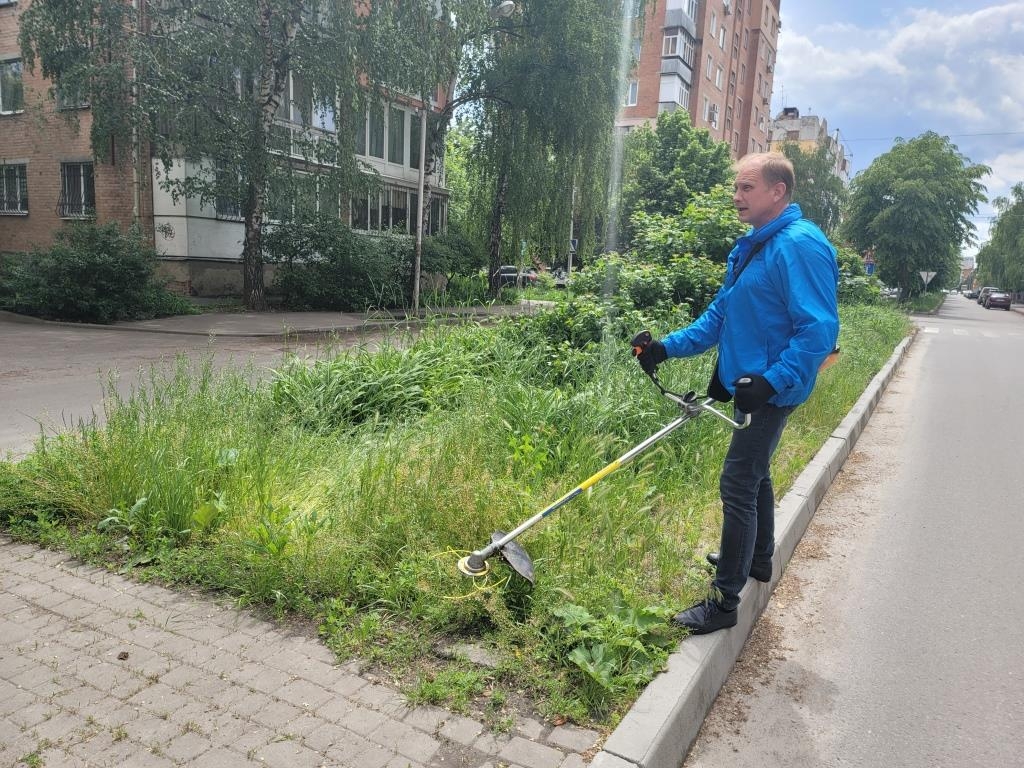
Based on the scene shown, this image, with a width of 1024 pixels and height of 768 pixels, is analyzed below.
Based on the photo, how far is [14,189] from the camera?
22.6 metres

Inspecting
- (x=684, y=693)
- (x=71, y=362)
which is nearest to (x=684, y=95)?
(x=71, y=362)

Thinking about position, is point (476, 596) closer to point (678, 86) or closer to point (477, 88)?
point (477, 88)

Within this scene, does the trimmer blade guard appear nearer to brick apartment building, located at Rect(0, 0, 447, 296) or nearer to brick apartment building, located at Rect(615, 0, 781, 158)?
brick apartment building, located at Rect(0, 0, 447, 296)

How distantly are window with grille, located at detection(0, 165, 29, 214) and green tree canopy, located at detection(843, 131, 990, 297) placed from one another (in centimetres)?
3602

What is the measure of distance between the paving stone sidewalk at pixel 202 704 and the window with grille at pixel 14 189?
77.7 ft

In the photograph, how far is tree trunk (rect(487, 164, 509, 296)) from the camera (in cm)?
2327

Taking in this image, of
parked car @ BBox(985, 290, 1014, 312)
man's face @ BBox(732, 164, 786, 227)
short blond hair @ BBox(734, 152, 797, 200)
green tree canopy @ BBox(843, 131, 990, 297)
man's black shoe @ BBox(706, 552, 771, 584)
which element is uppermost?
A: green tree canopy @ BBox(843, 131, 990, 297)

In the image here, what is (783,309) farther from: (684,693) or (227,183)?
(227,183)

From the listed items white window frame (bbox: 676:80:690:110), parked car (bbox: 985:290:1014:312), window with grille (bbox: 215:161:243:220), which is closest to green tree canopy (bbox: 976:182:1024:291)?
parked car (bbox: 985:290:1014:312)

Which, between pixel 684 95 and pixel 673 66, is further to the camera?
pixel 684 95

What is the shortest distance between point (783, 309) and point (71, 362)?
10474 mm

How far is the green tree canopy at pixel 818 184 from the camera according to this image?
43812 mm

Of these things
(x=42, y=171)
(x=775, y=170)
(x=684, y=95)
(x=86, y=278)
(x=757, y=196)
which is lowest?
(x=86, y=278)

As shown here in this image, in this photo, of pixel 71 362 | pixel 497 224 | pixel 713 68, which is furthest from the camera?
pixel 713 68
